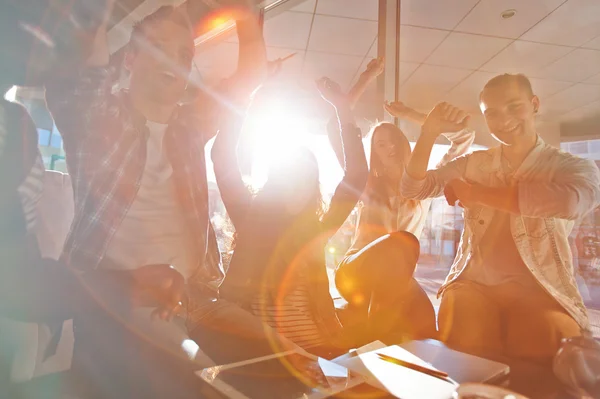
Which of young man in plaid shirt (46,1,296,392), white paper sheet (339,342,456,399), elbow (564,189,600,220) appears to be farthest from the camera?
elbow (564,189,600,220)

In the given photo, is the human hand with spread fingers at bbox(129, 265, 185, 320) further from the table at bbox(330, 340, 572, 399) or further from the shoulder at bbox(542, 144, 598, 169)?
the shoulder at bbox(542, 144, 598, 169)

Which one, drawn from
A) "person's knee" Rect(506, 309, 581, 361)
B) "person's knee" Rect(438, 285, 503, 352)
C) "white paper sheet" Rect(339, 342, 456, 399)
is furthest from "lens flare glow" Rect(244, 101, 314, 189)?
"person's knee" Rect(506, 309, 581, 361)

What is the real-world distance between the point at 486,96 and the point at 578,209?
0.40 meters

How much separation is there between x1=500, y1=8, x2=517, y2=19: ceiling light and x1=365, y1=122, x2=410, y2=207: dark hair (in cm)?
84

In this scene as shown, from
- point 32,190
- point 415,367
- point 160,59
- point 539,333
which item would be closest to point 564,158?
point 539,333

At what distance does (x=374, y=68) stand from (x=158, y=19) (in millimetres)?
748

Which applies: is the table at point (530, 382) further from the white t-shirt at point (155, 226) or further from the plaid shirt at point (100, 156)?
the plaid shirt at point (100, 156)

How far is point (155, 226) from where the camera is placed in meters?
0.90

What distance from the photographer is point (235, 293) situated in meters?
0.94

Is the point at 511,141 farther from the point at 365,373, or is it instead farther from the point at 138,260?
the point at 138,260

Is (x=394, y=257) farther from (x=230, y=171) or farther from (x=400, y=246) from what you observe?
(x=230, y=171)

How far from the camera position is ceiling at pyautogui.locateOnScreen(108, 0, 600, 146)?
1.49 metres

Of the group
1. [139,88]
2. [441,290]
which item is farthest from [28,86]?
[441,290]

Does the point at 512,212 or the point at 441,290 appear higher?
the point at 512,212
